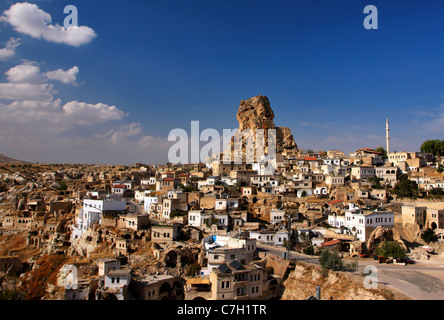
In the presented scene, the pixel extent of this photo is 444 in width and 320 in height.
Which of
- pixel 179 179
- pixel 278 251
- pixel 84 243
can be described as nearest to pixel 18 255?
pixel 84 243

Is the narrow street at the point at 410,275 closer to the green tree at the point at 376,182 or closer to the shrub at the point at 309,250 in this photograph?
the shrub at the point at 309,250

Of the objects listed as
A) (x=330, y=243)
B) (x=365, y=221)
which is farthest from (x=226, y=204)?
(x=365, y=221)

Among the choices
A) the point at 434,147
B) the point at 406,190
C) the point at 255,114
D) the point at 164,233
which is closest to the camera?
the point at 164,233

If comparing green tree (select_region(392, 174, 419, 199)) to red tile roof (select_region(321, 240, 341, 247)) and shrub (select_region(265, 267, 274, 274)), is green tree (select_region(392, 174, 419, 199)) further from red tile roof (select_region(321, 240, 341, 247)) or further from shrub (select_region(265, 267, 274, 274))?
shrub (select_region(265, 267, 274, 274))

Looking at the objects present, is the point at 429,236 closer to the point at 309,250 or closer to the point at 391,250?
the point at 391,250
